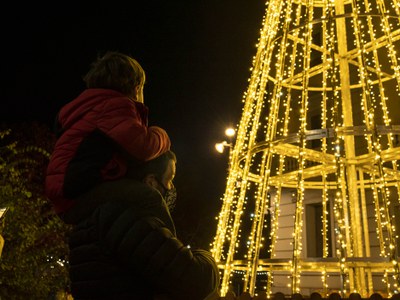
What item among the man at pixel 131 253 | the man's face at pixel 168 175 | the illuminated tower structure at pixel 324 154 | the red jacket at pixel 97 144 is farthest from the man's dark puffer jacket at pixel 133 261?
the illuminated tower structure at pixel 324 154

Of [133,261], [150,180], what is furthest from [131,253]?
[150,180]

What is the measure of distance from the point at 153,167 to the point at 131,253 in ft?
1.23

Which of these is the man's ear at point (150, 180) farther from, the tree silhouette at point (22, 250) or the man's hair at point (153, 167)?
the tree silhouette at point (22, 250)

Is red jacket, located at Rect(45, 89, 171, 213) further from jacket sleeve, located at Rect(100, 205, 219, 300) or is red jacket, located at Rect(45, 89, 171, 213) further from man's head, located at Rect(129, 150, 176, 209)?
jacket sleeve, located at Rect(100, 205, 219, 300)

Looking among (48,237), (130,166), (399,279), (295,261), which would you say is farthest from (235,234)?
(48,237)

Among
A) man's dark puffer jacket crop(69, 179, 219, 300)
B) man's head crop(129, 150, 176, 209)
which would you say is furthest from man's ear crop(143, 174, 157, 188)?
man's dark puffer jacket crop(69, 179, 219, 300)

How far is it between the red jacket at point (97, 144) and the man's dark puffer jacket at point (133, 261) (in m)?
0.13

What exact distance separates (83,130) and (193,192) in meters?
29.5

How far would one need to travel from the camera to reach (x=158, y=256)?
1240 mm

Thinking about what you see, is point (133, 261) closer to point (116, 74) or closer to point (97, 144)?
point (97, 144)

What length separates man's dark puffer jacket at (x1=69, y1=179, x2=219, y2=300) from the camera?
1245mm

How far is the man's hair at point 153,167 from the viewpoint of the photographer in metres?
1.49

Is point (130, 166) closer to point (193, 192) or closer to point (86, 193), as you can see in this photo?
point (86, 193)

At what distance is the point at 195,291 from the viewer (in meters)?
1.27
